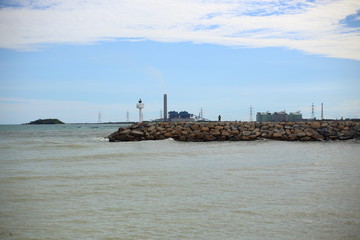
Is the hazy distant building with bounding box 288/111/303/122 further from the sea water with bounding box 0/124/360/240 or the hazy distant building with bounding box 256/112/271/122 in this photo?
the sea water with bounding box 0/124/360/240

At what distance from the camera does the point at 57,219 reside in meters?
5.31

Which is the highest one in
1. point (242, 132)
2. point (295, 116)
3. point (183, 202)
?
point (295, 116)

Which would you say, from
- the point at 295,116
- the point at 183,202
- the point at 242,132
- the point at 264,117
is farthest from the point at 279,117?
the point at 183,202

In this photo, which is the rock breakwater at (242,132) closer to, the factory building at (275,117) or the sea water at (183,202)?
the sea water at (183,202)

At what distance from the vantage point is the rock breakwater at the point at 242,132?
22859 millimetres

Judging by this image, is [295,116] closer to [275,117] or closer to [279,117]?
[279,117]

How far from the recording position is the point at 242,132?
76.0 feet

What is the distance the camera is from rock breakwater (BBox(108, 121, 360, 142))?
75.0 feet

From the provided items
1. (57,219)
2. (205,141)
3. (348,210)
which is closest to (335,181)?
(348,210)

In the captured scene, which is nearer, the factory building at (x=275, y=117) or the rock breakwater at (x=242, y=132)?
the rock breakwater at (x=242, y=132)

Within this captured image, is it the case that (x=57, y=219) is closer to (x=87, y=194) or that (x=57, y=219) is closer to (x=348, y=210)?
(x=87, y=194)

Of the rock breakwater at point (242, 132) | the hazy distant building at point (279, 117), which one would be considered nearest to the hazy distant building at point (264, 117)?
the hazy distant building at point (279, 117)

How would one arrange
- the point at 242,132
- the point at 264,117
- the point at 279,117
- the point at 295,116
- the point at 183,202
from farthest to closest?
1. the point at 295,116
2. the point at 264,117
3. the point at 279,117
4. the point at 242,132
5. the point at 183,202

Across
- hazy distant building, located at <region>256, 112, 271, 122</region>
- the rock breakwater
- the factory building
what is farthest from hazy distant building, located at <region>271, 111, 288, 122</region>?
the rock breakwater
